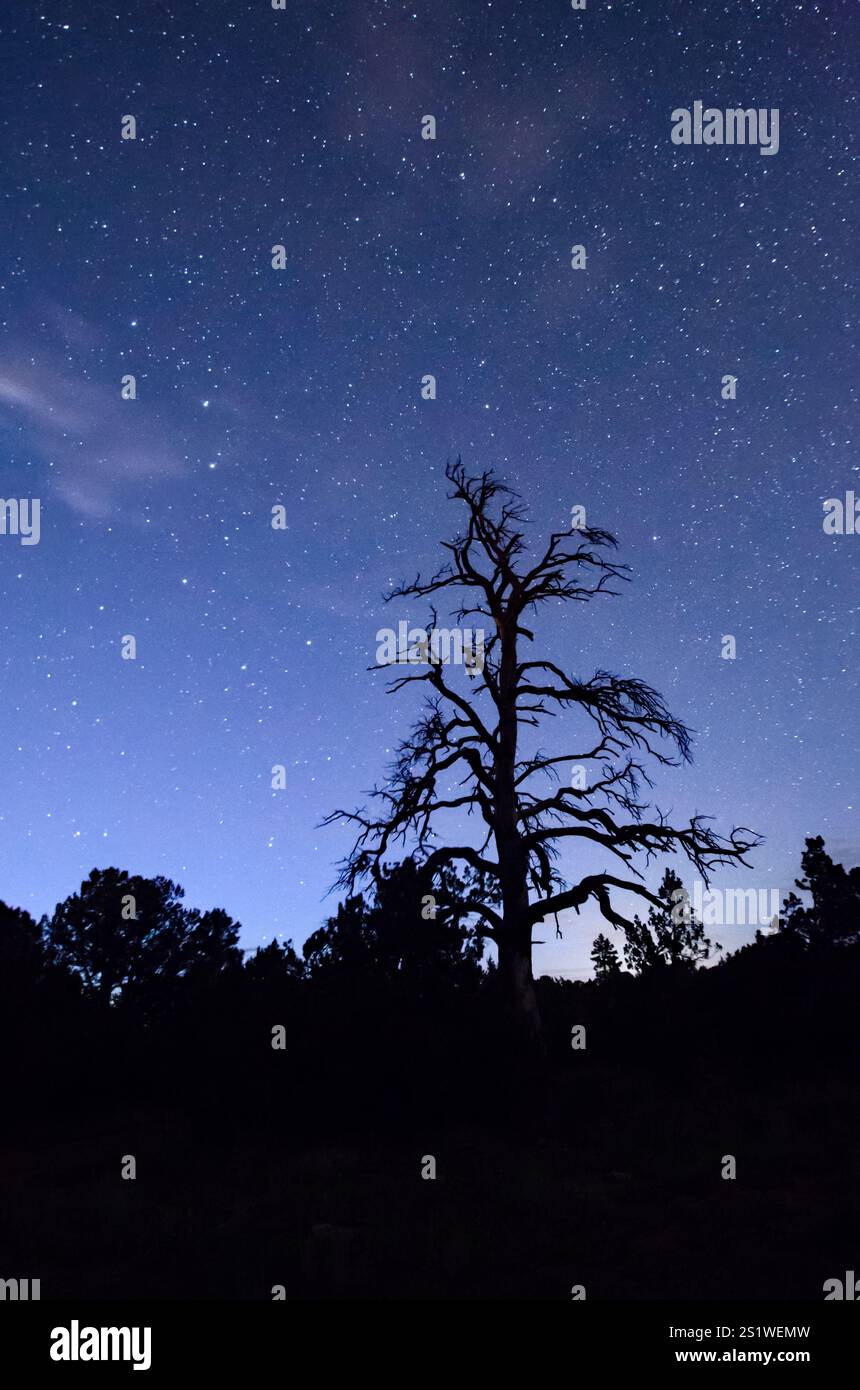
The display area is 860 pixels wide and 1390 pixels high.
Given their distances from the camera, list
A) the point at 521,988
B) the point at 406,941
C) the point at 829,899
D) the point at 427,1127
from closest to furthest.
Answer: the point at 427,1127 → the point at 521,988 → the point at 406,941 → the point at 829,899

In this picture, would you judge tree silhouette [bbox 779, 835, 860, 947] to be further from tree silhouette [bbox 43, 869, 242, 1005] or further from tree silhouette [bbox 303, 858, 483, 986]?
tree silhouette [bbox 43, 869, 242, 1005]

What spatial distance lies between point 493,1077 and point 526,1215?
4.59 meters

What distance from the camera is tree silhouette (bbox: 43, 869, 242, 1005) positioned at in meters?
46.6

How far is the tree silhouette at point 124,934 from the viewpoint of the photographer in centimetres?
4662

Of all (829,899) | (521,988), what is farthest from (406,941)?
(829,899)

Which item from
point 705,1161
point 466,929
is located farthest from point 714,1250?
point 466,929

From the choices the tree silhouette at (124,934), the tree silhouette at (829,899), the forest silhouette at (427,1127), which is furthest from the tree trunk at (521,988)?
the tree silhouette at (124,934)

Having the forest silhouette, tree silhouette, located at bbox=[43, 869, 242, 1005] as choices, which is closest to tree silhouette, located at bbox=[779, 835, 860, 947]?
the forest silhouette

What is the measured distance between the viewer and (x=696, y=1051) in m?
18.2

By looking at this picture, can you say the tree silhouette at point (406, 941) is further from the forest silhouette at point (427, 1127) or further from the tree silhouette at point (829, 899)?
the tree silhouette at point (829, 899)

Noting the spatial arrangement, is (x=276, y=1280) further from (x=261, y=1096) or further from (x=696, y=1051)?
(x=696, y=1051)

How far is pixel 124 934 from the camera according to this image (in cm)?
4709

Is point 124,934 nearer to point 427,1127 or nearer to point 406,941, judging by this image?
point 406,941

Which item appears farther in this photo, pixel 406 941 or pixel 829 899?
pixel 829 899
